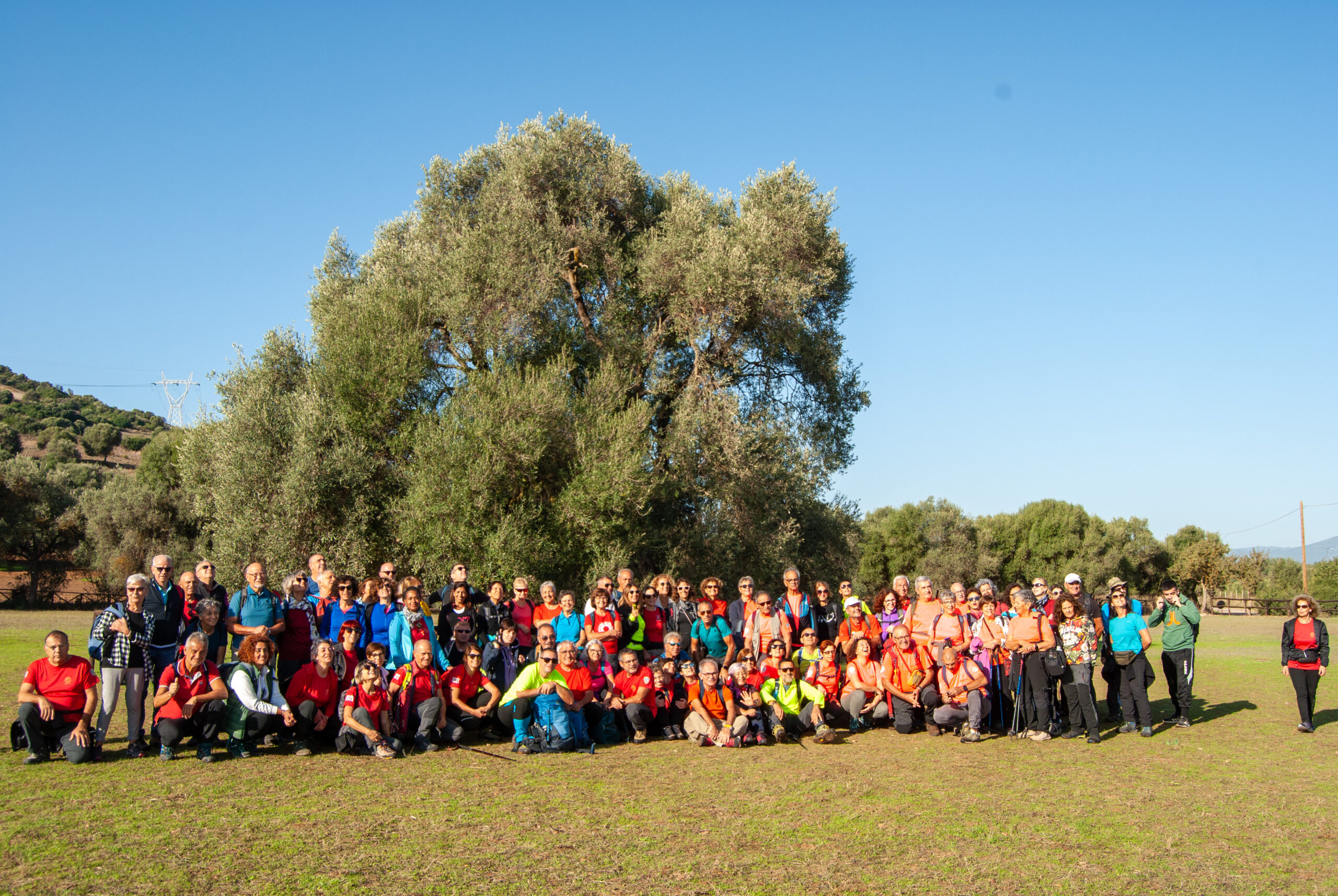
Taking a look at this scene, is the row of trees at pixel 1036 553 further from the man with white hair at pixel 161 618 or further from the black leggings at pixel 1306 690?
the man with white hair at pixel 161 618

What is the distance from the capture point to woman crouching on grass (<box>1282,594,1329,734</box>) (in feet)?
32.3

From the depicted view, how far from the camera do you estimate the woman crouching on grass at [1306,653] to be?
9852 mm

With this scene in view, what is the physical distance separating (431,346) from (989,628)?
12.8 metres

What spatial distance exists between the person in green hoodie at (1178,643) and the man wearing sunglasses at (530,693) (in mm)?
6706

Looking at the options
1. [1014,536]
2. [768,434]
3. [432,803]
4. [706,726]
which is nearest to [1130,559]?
[1014,536]

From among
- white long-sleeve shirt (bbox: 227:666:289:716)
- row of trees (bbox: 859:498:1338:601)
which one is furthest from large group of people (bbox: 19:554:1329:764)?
row of trees (bbox: 859:498:1338:601)

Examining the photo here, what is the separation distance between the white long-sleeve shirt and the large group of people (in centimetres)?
2

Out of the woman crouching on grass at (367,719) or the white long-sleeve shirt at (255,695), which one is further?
the woman crouching on grass at (367,719)

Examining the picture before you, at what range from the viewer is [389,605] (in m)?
9.42

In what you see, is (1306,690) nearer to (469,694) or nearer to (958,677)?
(958,677)

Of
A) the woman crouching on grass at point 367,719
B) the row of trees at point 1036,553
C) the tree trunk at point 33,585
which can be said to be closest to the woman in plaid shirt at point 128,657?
the woman crouching on grass at point 367,719

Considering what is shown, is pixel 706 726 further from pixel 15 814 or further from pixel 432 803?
pixel 15 814

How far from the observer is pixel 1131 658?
9.56 metres

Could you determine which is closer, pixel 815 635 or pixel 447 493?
pixel 815 635
